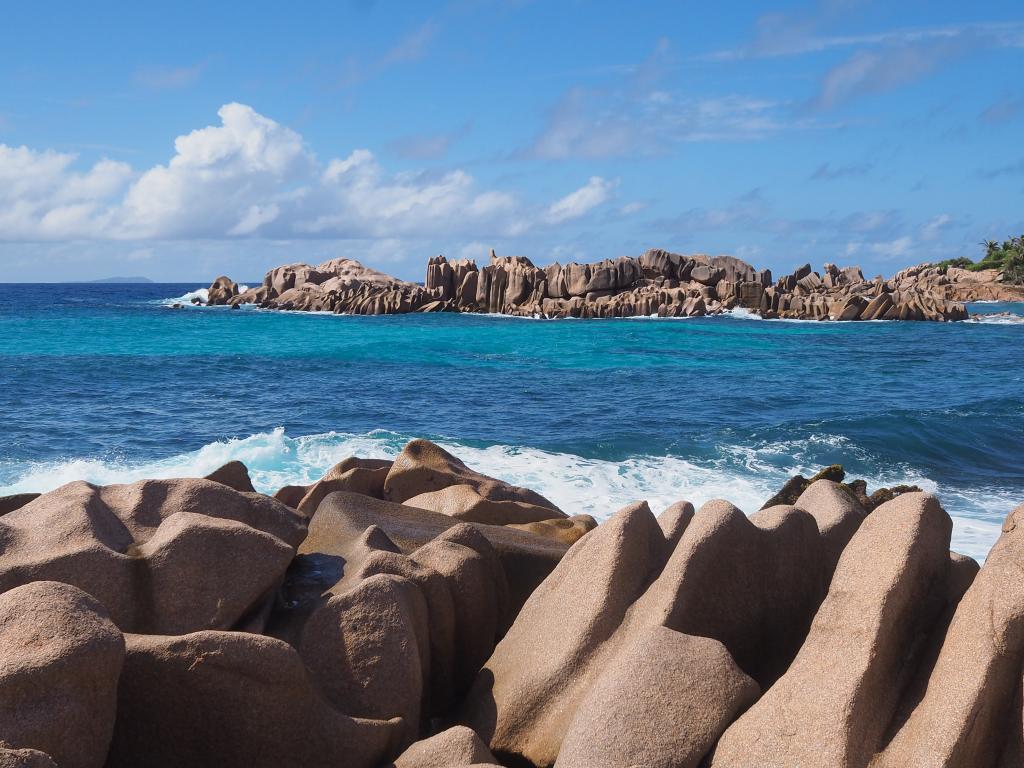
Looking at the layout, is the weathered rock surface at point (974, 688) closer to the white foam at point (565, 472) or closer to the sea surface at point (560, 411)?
the sea surface at point (560, 411)

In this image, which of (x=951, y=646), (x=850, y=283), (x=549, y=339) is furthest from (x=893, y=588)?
(x=850, y=283)

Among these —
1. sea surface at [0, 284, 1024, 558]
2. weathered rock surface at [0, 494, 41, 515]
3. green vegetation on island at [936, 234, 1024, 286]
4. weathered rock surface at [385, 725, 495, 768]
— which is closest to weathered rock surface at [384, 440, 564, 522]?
weathered rock surface at [0, 494, 41, 515]

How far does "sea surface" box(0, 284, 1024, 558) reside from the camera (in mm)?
14852

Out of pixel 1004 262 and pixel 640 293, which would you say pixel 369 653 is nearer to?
pixel 640 293

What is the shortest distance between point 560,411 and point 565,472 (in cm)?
716

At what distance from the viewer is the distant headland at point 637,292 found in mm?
63469

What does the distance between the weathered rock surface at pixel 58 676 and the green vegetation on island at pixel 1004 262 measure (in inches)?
3780

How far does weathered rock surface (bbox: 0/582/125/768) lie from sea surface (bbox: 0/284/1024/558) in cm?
915

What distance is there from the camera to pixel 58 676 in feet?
10.5

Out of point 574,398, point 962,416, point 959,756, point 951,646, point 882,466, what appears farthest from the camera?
point 574,398

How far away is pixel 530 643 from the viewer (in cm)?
464

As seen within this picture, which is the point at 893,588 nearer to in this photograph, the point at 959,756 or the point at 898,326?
the point at 959,756

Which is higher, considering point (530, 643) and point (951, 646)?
point (951, 646)

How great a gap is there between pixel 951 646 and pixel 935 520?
0.71 metres
